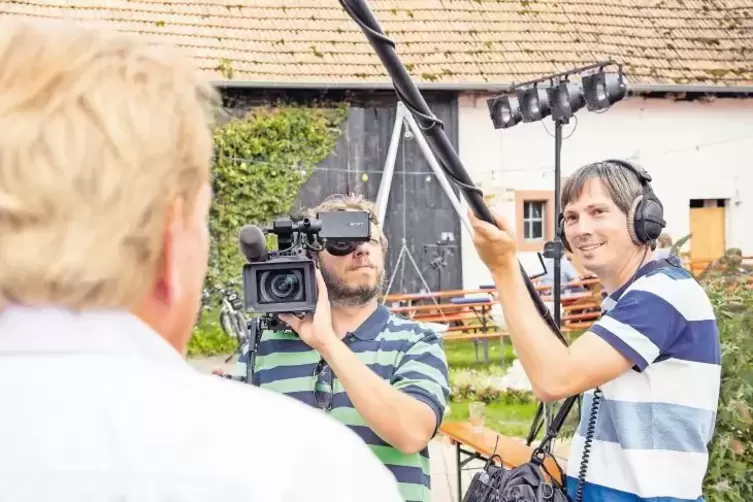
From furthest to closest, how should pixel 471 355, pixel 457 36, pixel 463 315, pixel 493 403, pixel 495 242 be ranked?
pixel 457 36
pixel 463 315
pixel 471 355
pixel 493 403
pixel 495 242

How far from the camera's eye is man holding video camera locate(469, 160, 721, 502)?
175 cm

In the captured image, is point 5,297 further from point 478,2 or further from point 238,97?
point 478,2

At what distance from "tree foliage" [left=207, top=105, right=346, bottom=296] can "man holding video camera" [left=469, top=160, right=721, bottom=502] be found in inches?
349

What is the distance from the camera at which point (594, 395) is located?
6.38 feet

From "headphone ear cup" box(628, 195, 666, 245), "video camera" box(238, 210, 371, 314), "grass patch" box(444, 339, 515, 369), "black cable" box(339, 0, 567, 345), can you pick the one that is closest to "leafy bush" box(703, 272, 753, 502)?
"headphone ear cup" box(628, 195, 666, 245)

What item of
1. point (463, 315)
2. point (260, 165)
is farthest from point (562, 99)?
point (260, 165)

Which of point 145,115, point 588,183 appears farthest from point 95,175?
point 588,183

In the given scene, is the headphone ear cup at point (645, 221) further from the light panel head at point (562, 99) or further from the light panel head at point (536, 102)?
the light panel head at point (536, 102)

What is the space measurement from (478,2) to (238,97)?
4.22 metres

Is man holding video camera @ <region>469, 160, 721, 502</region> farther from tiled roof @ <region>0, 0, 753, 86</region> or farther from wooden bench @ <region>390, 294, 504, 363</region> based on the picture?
tiled roof @ <region>0, 0, 753, 86</region>

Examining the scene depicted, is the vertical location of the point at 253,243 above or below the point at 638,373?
above

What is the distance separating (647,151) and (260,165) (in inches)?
230

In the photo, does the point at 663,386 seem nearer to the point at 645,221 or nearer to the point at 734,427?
the point at 645,221

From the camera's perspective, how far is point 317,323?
1896mm
